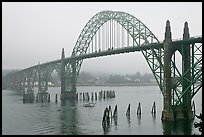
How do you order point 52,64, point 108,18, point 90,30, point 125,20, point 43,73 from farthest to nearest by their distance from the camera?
Answer: point 43,73 < point 52,64 < point 90,30 < point 108,18 < point 125,20

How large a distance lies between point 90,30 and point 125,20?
19.9m

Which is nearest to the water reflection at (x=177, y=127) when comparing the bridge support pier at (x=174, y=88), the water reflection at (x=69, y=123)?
the bridge support pier at (x=174, y=88)

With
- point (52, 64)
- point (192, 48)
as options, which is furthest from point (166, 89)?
point (52, 64)

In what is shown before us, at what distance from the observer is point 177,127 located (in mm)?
32969

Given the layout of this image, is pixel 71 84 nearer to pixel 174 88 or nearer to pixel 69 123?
pixel 69 123

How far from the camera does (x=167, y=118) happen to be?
1391 inches

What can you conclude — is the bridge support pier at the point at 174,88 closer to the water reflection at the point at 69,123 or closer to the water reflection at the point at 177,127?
the water reflection at the point at 177,127

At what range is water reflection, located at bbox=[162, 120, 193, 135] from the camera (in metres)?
31.1

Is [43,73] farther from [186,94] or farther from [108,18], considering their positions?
[186,94]

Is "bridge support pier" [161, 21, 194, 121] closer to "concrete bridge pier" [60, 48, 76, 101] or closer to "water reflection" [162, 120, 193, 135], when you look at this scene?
"water reflection" [162, 120, 193, 135]

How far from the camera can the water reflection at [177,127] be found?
1223 inches

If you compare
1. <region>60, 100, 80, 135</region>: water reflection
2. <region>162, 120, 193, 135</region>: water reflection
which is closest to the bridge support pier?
<region>162, 120, 193, 135</region>: water reflection

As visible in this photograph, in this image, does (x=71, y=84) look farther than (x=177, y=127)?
Yes

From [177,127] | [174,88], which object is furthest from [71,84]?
[177,127]
